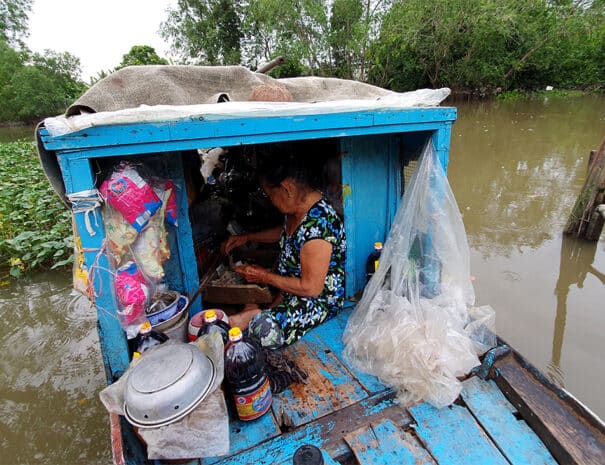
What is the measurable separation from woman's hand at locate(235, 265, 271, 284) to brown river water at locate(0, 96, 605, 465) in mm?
1738

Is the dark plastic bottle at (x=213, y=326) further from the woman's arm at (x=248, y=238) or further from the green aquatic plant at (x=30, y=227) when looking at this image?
the green aquatic plant at (x=30, y=227)

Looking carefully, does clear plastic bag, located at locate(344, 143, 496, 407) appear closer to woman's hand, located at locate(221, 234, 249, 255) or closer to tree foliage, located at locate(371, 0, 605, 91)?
woman's hand, located at locate(221, 234, 249, 255)

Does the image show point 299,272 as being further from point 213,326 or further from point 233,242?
point 233,242

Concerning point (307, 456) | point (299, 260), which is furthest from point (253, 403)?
point (299, 260)

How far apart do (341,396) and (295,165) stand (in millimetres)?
1301

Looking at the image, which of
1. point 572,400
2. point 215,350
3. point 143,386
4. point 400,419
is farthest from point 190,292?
point 572,400

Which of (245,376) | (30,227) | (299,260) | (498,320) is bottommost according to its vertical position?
(498,320)

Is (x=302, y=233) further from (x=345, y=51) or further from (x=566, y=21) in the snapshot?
→ (x=566, y=21)

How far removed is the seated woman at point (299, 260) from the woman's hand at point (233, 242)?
52 cm

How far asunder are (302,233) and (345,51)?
20870mm

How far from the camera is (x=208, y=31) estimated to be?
2209 cm

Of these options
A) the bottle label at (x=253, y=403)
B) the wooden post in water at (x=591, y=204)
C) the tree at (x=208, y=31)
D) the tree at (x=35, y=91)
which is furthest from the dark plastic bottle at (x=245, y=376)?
the tree at (x=35, y=91)

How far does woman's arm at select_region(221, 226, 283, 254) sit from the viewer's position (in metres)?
2.84

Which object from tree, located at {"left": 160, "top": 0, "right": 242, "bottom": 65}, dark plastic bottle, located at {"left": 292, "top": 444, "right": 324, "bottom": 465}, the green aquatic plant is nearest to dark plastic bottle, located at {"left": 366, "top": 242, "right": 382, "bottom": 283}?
dark plastic bottle, located at {"left": 292, "top": 444, "right": 324, "bottom": 465}
